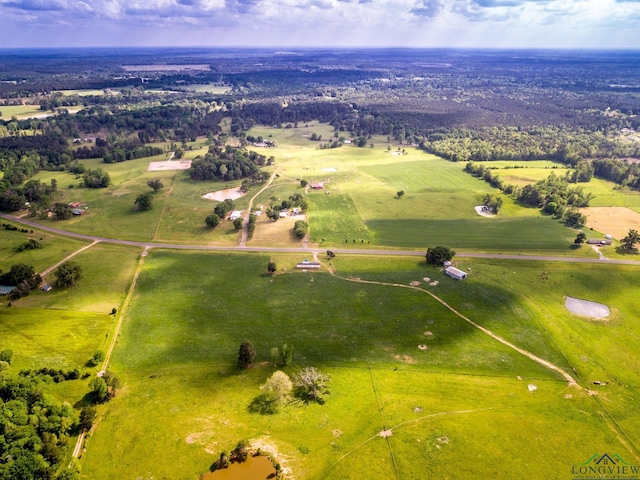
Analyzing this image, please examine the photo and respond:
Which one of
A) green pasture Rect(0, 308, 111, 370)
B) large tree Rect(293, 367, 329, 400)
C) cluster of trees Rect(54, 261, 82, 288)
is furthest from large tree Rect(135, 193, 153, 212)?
large tree Rect(293, 367, 329, 400)

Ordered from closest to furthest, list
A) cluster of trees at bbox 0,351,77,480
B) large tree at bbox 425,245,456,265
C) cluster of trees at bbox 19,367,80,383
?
cluster of trees at bbox 0,351,77,480, cluster of trees at bbox 19,367,80,383, large tree at bbox 425,245,456,265

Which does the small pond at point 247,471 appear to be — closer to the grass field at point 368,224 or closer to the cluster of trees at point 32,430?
the cluster of trees at point 32,430

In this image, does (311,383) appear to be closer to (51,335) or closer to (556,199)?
(51,335)

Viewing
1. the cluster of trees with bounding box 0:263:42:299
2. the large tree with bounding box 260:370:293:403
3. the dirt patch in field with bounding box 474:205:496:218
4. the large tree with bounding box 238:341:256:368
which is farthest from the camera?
the dirt patch in field with bounding box 474:205:496:218

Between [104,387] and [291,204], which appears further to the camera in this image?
[291,204]

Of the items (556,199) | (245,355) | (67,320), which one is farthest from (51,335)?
(556,199)

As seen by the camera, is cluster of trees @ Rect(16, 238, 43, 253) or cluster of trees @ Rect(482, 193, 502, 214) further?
cluster of trees @ Rect(482, 193, 502, 214)

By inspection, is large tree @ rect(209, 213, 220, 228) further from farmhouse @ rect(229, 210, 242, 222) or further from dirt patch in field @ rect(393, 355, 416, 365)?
dirt patch in field @ rect(393, 355, 416, 365)
